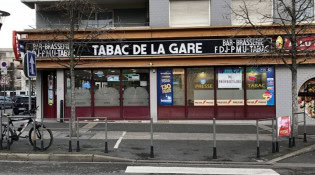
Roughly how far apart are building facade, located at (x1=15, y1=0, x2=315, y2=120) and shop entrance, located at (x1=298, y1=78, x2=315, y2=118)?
10 cm

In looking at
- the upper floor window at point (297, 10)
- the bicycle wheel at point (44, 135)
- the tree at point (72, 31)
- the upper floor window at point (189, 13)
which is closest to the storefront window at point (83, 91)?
the tree at point (72, 31)

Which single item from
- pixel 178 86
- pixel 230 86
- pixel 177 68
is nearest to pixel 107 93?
pixel 178 86

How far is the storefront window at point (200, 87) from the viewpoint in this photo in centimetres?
1620

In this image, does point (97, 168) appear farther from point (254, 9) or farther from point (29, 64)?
point (254, 9)

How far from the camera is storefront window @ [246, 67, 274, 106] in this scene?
16.0 m

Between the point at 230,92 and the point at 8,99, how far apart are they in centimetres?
2667

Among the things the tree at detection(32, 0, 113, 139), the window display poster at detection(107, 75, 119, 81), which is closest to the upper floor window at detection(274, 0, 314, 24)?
the tree at detection(32, 0, 113, 139)

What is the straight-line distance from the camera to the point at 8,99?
110ft

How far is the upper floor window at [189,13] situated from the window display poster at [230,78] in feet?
9.00

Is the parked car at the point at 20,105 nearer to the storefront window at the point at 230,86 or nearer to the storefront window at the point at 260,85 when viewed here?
the storefront window at the point at 230,86

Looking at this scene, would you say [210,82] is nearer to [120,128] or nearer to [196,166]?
[120,128]

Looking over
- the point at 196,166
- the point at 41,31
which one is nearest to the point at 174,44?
the point at 41,31

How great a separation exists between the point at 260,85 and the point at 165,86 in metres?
4.95

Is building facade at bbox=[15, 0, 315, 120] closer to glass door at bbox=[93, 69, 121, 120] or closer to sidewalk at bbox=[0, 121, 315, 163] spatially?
glass door at bbox=[93, 69, 121, 120]
